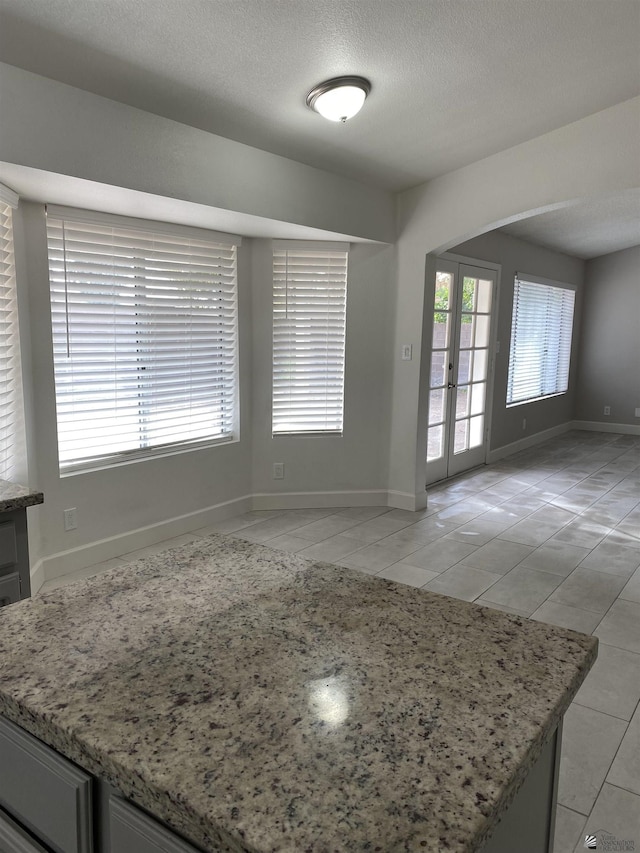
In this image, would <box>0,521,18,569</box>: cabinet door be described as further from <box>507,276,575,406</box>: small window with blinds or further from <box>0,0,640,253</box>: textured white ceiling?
<box>507,276,575,406</box>: small window with blinds

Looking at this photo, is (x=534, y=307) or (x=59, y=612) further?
(x=534, y=307)

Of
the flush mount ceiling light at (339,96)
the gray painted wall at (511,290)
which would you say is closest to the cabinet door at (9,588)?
the flush mount ceiling light at (339,96)

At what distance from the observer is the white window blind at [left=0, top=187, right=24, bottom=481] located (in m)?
2.90

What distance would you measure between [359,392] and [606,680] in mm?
2770

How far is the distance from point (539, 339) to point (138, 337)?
545cm

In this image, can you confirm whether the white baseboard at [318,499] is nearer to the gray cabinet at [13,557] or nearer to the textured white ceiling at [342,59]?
the textured white ceiling at [342,59]

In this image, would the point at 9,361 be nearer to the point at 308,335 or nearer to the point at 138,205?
the point at 138,205

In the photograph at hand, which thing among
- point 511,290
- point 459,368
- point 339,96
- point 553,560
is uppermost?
point 339,96

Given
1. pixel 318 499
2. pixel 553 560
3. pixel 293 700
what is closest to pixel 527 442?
pixel 318 499

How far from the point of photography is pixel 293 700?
2.88 ft

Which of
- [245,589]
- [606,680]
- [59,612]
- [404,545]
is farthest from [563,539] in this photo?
[59,612]

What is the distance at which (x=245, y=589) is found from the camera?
1.27m

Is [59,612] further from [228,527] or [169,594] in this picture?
[228,527]

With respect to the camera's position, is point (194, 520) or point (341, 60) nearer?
point (341, 60)
